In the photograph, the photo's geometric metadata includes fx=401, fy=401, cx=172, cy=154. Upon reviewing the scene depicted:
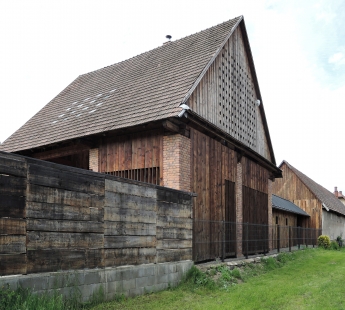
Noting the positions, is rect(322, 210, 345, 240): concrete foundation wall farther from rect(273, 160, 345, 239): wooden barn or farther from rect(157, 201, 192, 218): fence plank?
rect(157, 201, 192, 218): fence plank

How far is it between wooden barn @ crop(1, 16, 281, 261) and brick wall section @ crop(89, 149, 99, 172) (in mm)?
35

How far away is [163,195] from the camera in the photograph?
9453 millimetres

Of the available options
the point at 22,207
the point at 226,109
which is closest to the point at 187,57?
the point at 226,109

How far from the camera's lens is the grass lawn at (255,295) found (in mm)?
7852

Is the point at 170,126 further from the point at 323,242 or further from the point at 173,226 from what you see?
the point at 323,242

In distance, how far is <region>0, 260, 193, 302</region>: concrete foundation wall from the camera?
6093mm

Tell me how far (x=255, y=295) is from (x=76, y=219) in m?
4.48

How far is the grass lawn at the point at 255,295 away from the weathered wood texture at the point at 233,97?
5.48m

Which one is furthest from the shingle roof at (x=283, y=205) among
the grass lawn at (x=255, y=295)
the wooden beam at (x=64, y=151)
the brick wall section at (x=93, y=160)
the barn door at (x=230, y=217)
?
the wooden beam at (x=64, y=151)

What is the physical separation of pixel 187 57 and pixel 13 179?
33.9 ft

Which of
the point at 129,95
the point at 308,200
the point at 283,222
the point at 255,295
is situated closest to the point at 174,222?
the point at 255,295

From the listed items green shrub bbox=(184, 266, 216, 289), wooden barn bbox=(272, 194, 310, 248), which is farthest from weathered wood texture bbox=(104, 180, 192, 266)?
wooden barn bbox=(272, 194, 310, 248)

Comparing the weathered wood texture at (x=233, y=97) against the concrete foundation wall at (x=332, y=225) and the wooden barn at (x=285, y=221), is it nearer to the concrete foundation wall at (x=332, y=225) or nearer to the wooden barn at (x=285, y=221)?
the wooden barn at (x=285, y=221)

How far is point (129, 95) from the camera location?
571 inches
